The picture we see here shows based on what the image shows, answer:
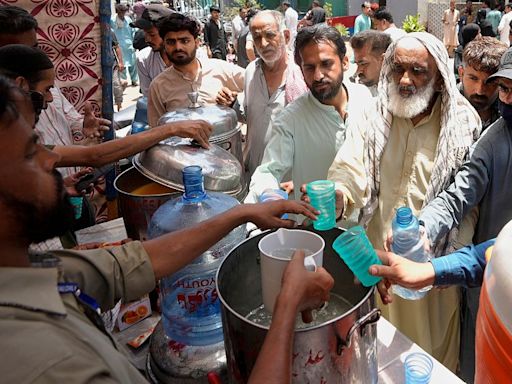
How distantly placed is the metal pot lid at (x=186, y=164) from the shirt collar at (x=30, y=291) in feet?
2.75

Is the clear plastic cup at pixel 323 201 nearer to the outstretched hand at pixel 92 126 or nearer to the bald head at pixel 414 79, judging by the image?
the bald head at pixel 414 79

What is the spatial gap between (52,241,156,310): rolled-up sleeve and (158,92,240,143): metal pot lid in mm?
854

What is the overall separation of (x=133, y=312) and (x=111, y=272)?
500 millimetres

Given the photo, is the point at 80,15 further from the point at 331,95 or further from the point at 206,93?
the point at 331,95

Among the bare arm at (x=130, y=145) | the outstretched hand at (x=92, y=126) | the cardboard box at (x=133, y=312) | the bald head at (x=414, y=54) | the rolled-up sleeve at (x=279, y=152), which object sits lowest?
the cardboard box at (x=133, y=312)

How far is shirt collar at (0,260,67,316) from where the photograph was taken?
70 cm

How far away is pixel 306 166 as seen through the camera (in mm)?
2387

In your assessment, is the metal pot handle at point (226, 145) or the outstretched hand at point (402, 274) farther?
the metal pot handle at point (226, 145)

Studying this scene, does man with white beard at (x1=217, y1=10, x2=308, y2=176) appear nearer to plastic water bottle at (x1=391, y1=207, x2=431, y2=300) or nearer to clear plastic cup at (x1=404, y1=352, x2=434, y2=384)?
plastic water bottle at (x1=391, y1=207, x2=431, y2=300)

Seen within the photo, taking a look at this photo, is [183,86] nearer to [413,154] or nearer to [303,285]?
[413,154]

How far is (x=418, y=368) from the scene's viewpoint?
1.34 metres

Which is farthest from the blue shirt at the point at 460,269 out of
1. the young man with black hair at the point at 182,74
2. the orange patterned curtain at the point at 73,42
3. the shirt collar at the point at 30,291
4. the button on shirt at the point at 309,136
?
the orange patterned curtain at the point at 73,42

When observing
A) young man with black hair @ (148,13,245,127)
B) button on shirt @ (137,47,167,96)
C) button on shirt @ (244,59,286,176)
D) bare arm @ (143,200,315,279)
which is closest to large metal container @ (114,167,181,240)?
bare arm @ (143,200,315,279)

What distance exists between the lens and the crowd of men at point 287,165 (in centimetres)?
76
